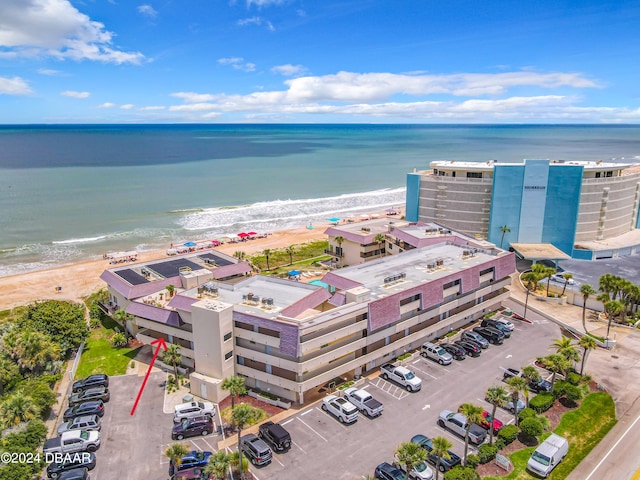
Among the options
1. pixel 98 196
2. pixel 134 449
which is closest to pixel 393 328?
pixel 134 449

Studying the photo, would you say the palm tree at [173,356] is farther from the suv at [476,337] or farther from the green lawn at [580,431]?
the suv at [476,337]

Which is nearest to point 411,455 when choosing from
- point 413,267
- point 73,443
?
point 73,443

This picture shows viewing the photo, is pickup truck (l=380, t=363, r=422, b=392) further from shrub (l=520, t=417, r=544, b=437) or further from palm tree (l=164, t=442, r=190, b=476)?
palm tree (l=164, t=442, r=190, b=476)

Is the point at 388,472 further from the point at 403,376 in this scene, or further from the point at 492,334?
the point at 492,334

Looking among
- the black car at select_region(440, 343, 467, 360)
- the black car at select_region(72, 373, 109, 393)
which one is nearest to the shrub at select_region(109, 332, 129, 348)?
the black car at select_region(72, 373, 109, 393)

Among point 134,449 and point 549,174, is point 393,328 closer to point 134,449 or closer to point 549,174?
point 134,449
